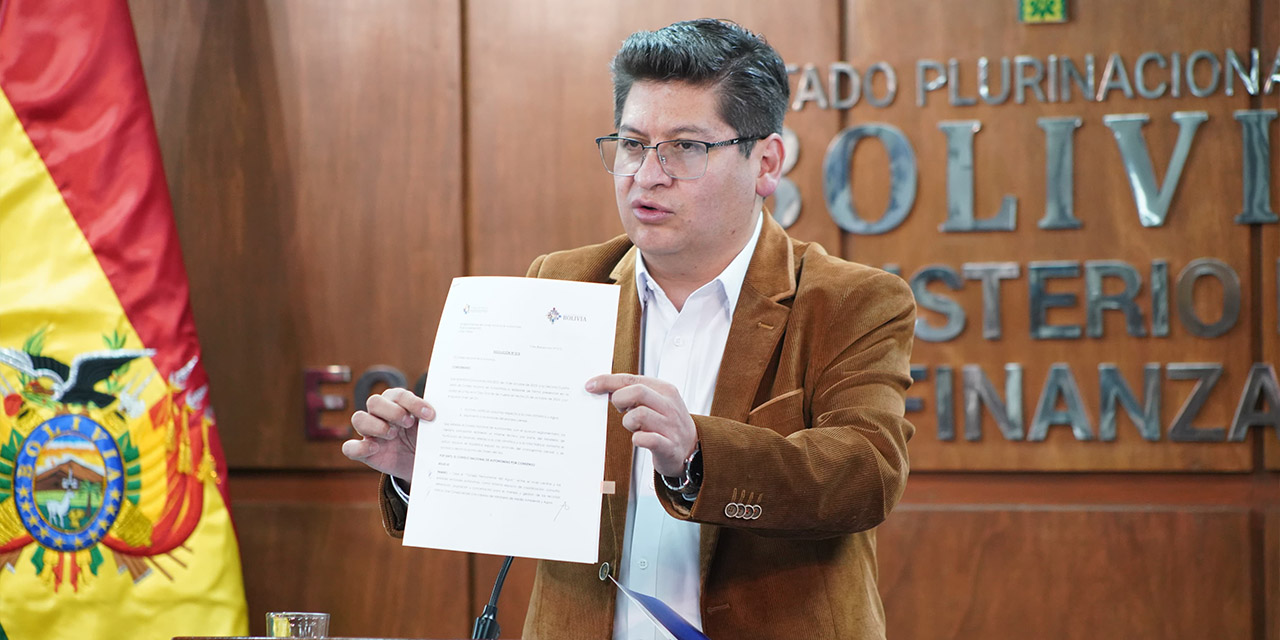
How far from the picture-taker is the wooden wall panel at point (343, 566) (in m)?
3.10

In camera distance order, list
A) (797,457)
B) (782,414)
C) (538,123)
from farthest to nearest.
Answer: (538,123)
(782,414)
(797,457)

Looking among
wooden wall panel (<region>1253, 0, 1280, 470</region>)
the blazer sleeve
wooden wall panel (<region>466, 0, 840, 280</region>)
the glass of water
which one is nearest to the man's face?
the blazer sleeve

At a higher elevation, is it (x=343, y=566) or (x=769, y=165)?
(x=769, y=165)

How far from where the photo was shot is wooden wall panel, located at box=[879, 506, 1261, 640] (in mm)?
2865

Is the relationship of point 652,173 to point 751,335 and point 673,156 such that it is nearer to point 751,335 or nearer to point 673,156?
point 673,156

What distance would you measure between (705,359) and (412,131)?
1.66 m

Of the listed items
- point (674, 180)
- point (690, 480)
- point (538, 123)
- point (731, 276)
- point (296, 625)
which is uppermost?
point (538, 123)

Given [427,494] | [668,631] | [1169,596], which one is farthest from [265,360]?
[1169,596]

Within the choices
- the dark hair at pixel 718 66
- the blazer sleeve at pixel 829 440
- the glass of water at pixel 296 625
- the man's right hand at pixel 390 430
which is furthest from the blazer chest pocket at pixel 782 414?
the glass of water at pixel 296 625

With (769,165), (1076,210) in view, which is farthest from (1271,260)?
(769,165)

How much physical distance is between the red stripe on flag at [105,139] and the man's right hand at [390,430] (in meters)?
1.32

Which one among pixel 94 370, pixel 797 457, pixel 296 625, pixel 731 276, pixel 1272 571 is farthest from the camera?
pixel 1272 571

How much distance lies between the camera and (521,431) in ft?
4.51

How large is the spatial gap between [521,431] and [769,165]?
2.29 ft
